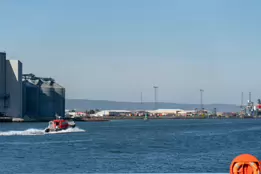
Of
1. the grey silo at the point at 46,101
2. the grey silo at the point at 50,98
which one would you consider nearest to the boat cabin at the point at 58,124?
the grey silo at the point at 46,101

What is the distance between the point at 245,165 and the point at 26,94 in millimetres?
146217

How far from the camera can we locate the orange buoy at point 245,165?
9.51m

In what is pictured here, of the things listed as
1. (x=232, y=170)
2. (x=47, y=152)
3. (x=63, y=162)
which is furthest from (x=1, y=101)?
(x=232, y=170)

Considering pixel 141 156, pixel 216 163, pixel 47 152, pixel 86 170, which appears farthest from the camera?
pixel 47 152

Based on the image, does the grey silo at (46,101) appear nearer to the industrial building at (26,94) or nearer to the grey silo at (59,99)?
the industrial building at (26,94)

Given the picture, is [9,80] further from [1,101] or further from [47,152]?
[47,152]

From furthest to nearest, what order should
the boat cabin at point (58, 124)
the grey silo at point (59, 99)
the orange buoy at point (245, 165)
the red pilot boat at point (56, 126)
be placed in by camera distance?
the grey silo at point (59, 99) → the boat cabin at point (58, 124) → the red pilot boat at point (56, 126) → the orange buoy at point (245, 165)

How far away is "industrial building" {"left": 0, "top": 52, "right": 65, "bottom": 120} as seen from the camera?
133250 mm

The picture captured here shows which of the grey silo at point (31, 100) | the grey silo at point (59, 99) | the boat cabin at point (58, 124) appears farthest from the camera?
the grey silo at point (59, 99)

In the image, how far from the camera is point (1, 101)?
134 meters

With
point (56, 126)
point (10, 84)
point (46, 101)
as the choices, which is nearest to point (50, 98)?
point (46, 101)

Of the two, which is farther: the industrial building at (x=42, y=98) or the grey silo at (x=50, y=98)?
the grey silo at (x=50, y=98)

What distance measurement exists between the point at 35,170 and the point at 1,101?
10976 centimetres

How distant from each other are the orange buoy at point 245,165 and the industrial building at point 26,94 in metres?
126
